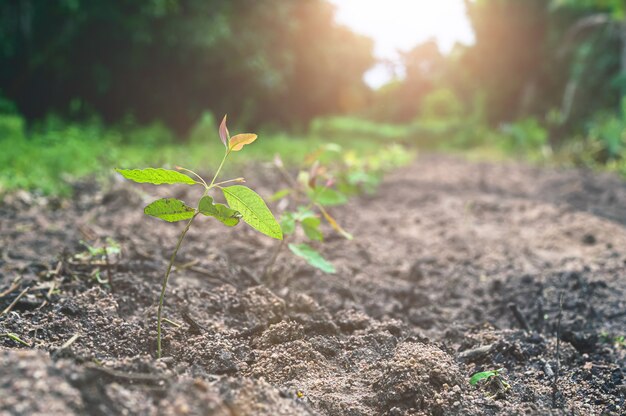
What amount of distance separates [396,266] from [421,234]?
3.22 ft

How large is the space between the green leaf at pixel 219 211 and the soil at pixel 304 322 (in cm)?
36

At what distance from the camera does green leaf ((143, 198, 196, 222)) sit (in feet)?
4.15

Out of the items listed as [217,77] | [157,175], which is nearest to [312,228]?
[157,175]

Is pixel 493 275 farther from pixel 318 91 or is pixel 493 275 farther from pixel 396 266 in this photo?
pixel 318 91

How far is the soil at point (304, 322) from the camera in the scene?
44.5 inches

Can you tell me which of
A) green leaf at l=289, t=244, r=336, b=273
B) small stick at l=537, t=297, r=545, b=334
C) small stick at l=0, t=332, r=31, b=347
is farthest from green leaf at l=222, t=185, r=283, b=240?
small stick at l=537, t=297, r=545, b=334

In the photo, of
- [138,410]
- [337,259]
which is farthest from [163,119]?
[138,410]

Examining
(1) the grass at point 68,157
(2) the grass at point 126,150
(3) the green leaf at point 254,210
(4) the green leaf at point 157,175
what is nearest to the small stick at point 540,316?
(3) the green leaf at point 254,210

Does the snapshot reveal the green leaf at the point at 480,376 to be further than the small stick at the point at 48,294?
No

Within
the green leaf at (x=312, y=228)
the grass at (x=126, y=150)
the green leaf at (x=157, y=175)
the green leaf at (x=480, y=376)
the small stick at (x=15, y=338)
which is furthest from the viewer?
the grass at (x=126, y=150)

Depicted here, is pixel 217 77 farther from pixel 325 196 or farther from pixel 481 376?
pixel 481 376

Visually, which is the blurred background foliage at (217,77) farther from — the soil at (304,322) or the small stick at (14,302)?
the small stick at (14,302)

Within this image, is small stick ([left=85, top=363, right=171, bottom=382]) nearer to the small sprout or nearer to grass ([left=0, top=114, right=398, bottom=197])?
the small sprout

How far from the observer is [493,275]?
286cm
